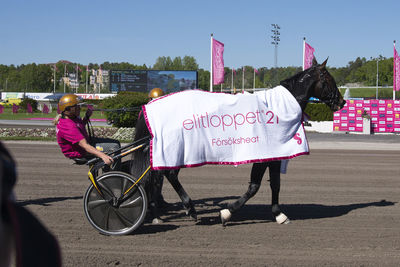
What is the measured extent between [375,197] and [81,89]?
13348 centimetres

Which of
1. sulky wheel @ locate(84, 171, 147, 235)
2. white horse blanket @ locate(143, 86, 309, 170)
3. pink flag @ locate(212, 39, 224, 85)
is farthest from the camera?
pink flag @ locate(212, 39, 224, 85)

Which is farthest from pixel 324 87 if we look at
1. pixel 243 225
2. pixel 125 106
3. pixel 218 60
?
pixel 218 60

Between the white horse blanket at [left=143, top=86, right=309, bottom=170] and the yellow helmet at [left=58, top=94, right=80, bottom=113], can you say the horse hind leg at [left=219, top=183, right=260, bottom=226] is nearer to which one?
the white horse blanket at [left=143, top=86, right=309, bottom=170]

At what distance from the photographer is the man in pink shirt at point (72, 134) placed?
17.6ft

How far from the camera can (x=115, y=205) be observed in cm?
534

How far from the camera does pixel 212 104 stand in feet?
18.6

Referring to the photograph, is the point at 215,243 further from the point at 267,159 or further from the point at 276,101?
the point at 276,101

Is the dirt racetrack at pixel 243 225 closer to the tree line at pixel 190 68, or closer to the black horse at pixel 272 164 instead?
the black horse at pixel 272 164

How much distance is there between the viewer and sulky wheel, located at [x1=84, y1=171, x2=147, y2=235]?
534 cm

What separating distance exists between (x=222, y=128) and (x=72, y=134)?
1729 millimetres

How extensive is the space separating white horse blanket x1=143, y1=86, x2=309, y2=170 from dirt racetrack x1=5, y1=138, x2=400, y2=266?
86cm

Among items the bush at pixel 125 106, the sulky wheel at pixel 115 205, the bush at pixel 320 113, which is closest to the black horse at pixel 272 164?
the sulky wheel at pixel 115 205

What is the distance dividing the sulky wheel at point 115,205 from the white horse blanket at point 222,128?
393 mm

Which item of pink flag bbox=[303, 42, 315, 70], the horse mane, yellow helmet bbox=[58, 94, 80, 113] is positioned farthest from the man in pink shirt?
pink flag bbox=[303, 42, 315, 70]
